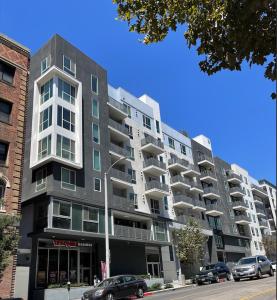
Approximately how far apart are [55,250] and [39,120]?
39.0 ft

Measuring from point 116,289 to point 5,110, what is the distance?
45.8 feet

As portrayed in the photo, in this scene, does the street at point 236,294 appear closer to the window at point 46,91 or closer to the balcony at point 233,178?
the window at point 46,91

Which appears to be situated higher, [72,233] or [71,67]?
[71,67]

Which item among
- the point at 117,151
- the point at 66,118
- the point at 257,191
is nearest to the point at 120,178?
the point at 117,151

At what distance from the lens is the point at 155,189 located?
137 ft

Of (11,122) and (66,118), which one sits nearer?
(11,122)

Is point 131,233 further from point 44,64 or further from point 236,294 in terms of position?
point 44,64

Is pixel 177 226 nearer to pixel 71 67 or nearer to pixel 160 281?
pixel 160 281

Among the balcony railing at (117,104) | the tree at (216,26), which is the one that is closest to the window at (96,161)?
the balcony railing at (117,104)

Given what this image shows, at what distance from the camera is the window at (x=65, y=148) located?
102 feet

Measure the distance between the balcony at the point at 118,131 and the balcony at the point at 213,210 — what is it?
21602mm

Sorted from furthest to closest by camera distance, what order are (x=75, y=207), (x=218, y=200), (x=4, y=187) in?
(x=218, y=200), (x=75, y=207), (x=4, y=187)

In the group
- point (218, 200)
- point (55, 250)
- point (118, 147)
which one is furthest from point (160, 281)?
point (218, 200)

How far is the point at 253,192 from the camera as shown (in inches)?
3408
